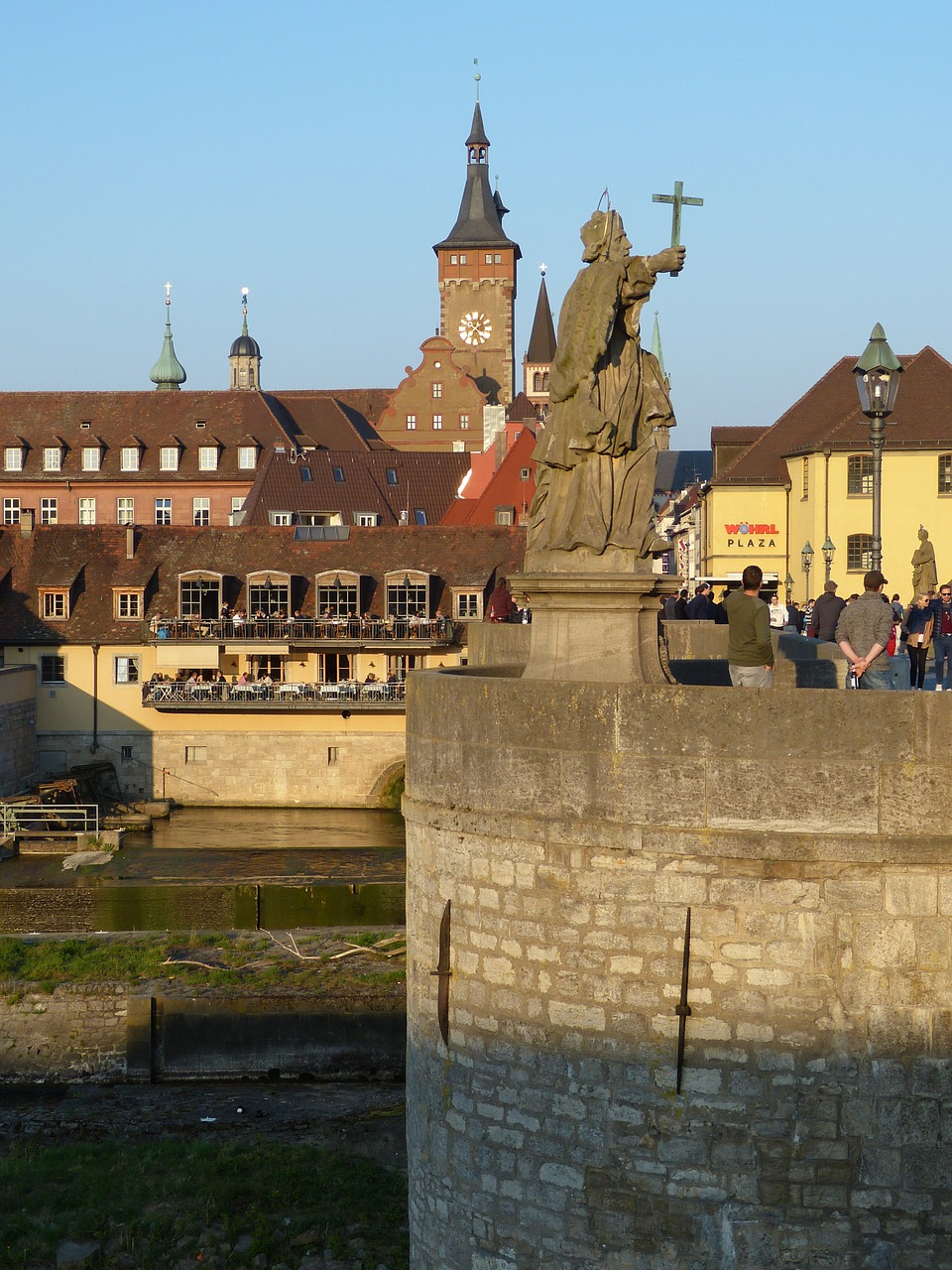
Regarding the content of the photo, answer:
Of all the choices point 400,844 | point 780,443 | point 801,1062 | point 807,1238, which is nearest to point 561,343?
point 801,1062

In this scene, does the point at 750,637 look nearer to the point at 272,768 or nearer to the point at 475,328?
the point at 272,768

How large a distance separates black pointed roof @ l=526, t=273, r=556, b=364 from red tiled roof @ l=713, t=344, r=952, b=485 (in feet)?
231

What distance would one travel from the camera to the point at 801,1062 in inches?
304

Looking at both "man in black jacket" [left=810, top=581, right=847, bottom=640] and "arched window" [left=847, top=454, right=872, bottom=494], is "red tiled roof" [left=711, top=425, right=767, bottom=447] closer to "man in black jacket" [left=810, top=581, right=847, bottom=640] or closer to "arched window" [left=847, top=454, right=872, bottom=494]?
"arched window" [left=847, top=454, right=872, bottom=494]

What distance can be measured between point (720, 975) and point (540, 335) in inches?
4892

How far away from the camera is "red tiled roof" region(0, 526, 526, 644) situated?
181 feet

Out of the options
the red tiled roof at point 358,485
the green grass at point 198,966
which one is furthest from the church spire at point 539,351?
the green grass at point 198,966

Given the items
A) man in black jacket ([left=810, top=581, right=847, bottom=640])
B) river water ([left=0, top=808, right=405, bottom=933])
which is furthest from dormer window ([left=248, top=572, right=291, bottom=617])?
man in black jacket ([left=810, top=581, right=847, bottom=640])

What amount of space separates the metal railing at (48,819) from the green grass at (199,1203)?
27765 millimetres

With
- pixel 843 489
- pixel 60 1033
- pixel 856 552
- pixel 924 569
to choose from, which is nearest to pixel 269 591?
pixel 843 489

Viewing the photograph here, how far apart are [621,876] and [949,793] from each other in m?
1.65

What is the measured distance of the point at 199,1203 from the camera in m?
15.8

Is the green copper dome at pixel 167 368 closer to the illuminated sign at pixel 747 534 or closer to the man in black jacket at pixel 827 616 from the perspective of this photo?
the illuminated sign at pixel 747 534

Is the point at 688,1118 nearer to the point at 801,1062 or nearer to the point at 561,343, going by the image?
the point at 801,1062
